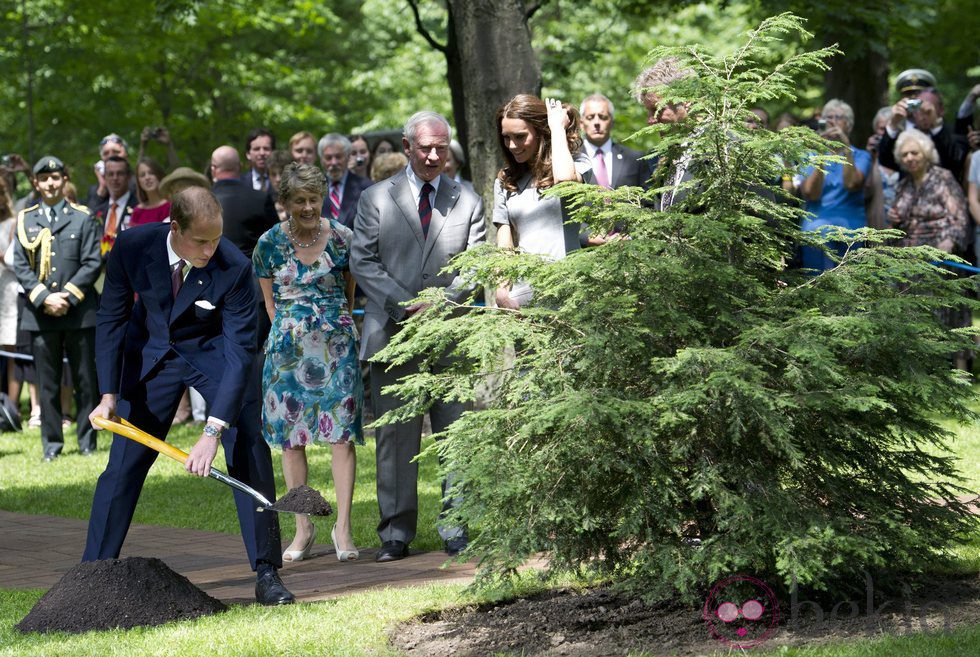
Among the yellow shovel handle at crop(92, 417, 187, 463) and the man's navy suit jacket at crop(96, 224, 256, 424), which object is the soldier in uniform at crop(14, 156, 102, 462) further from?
the yellow shovel handle at crop(92, 417, 187, 463)

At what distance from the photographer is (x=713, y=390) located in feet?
17.5

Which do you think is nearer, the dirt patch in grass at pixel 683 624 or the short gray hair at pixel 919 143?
the dirt patch in grass at pixel 683 624

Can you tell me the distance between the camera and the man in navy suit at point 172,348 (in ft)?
21.5

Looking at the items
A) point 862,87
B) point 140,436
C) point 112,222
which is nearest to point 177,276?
point 140,436

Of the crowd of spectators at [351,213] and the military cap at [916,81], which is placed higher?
the military cap at [916,81]

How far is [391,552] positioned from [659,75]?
316cm

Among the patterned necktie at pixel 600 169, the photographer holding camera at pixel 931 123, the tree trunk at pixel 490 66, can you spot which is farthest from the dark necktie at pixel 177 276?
the photographer holding camera at pixel 931 123

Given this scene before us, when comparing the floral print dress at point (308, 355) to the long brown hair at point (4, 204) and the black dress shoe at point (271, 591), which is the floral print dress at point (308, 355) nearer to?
the black dress shoe at point (271, 591)

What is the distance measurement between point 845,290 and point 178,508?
5905 mm

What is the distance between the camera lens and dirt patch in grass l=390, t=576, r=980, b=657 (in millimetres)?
5414

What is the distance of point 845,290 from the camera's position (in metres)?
5.75

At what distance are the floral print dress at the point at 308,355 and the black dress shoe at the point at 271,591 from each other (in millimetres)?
1647

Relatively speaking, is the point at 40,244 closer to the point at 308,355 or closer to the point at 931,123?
the point at 308,355

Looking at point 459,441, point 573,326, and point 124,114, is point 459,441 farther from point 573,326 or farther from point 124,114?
point 124,114
